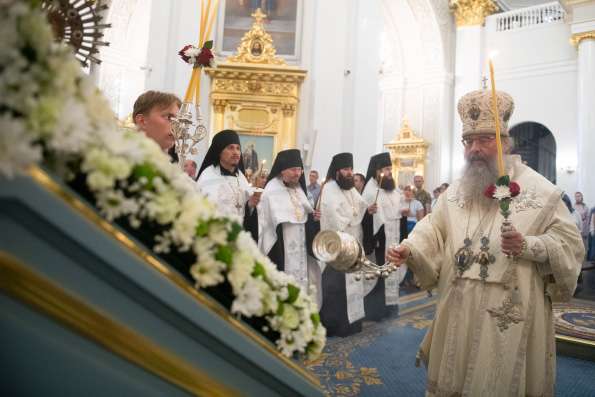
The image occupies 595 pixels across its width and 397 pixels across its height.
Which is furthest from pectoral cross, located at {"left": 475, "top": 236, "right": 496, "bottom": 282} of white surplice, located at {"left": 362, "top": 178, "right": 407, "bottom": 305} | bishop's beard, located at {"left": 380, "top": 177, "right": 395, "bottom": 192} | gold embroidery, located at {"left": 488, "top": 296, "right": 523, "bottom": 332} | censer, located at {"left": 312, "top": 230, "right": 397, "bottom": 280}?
bishop's beard, located at {"left": 380, "top": 177, "right": 395, "bottom": 192}

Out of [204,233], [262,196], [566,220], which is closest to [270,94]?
[262,196]

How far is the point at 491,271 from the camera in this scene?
227cm

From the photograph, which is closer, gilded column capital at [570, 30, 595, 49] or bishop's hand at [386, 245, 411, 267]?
bishop's hand at [386, 245, 411, 267]

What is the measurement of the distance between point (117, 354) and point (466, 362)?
1.99 m

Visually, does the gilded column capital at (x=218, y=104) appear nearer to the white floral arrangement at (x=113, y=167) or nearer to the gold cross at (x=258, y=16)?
the gold cross at (x=258, y=16)

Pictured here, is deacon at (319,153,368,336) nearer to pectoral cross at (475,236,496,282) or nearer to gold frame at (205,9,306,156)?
pectoral cross at (475,236,496,282)

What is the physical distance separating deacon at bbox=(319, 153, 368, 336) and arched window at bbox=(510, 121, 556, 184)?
543 inches

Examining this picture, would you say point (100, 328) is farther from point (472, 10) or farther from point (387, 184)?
point (472, 10)

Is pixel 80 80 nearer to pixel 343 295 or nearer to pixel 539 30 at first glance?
pixel 343 295

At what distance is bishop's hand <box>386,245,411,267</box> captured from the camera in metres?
2.29

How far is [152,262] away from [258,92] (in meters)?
8.51

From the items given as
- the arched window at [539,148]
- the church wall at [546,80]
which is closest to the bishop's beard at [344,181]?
the church wall at [546,80]

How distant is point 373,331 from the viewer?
5293 millimetres

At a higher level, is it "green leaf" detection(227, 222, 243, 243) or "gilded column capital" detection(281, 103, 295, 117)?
"gilded column capital" detection(281, 103, 295, 117)
